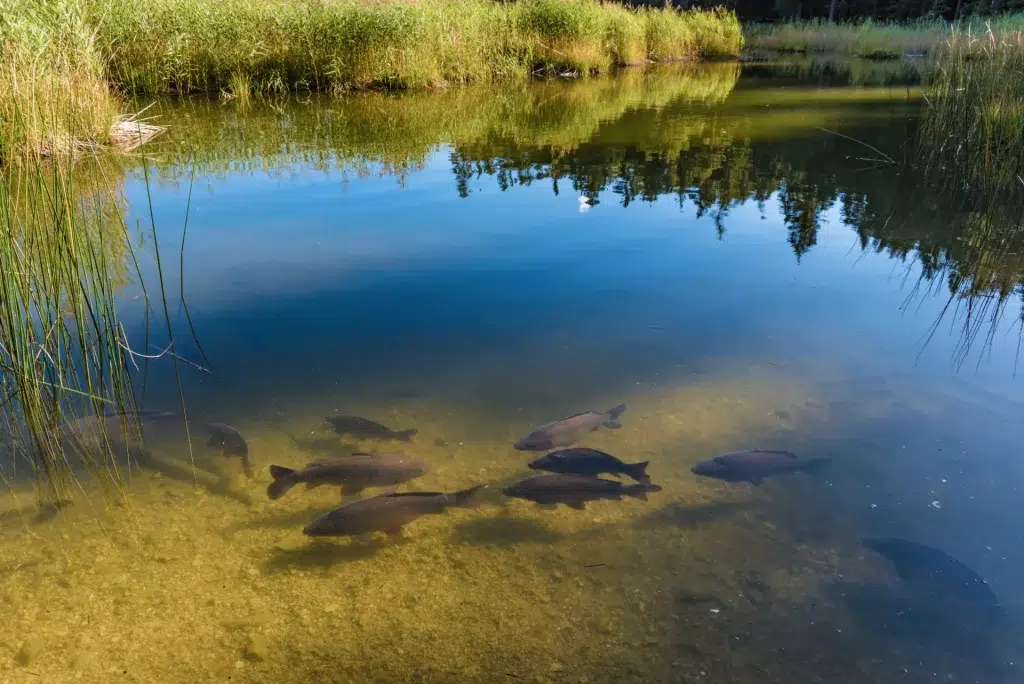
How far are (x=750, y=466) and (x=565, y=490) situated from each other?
2.02 feet

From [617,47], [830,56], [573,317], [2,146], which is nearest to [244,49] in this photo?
[2,146]

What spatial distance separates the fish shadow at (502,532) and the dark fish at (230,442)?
813mm

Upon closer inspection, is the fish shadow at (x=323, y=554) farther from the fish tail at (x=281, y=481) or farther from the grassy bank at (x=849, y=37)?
the grassy bank at (x=849, y=37)

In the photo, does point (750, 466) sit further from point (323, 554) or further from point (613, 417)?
point (323, 554)

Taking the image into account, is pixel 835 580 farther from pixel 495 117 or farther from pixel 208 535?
pixel 495 117

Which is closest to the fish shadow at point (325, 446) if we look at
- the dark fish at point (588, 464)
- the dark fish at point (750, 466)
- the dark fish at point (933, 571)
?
the dark fish at point (588, 464)

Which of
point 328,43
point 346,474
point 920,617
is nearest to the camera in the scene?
A: point 920,617

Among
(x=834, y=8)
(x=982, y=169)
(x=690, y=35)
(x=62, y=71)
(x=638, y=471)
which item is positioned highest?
(x=834, y=8)

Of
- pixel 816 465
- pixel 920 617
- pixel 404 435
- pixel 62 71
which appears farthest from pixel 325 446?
pixel 62 71

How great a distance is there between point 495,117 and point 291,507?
816 cm

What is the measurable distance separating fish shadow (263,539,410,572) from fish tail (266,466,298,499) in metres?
0.27

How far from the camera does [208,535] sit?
80.5 inches

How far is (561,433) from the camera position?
7.87ft

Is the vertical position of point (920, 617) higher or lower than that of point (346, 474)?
lower
